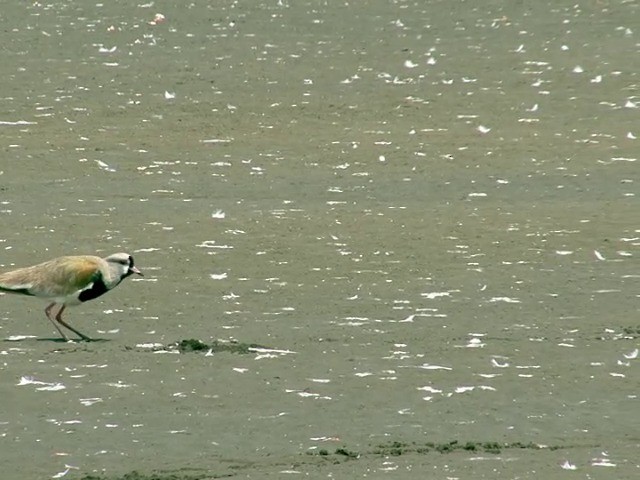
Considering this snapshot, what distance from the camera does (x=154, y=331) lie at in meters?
10.8

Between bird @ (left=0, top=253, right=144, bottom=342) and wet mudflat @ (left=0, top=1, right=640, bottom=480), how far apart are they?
0.28 m

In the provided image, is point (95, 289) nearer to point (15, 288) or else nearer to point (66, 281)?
point (66, 281)

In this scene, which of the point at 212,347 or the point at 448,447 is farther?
the point at 212,347

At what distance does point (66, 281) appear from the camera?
10.5 m

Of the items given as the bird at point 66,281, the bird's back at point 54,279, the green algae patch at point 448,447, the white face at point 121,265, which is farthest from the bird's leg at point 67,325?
the green algae patch at point 448,447

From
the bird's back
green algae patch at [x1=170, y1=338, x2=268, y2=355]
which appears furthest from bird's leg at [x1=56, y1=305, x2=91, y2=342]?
green algae patch at [x1=170, y1=338, x2=268, y2=355]

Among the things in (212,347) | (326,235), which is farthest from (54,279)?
(326,235)

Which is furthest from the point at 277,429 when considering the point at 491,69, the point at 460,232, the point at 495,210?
the point at 491,69

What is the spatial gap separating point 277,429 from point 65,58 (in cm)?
1150

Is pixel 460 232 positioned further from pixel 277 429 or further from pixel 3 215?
pixel 277 429

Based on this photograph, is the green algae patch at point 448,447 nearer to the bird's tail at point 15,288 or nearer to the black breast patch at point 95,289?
the black breast patch at point 95,289

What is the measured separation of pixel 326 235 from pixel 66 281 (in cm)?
329

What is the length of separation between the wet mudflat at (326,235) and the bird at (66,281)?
281mm

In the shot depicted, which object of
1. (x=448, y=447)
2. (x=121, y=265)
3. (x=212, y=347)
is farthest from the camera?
(x=121, y=265)
